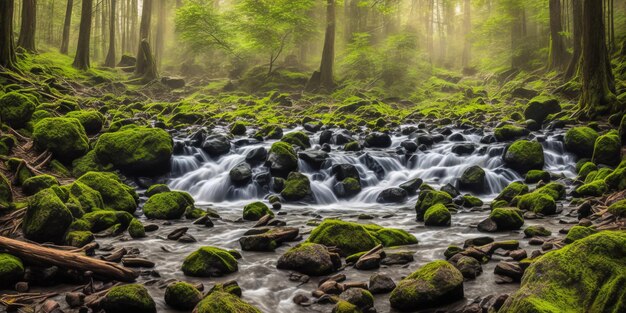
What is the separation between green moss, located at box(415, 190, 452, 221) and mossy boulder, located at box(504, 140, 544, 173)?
3.66 meters

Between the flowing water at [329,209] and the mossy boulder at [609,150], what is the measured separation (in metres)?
0.95

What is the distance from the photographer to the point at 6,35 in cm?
1450

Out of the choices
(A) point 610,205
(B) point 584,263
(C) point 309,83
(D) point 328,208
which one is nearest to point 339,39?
(C) point 309,83

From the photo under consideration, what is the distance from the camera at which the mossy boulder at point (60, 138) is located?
10.2 m

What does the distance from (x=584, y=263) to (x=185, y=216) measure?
22.2 ft

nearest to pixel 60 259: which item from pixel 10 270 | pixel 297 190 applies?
pixel 10 270

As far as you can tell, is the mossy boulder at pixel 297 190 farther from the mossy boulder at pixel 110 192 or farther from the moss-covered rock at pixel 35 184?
the moss-covered rock at pixel 35 184

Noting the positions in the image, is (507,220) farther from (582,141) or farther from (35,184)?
(35,184)

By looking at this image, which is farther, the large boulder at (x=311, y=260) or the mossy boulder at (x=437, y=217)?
the mossy boulder at (x=437, y=217)

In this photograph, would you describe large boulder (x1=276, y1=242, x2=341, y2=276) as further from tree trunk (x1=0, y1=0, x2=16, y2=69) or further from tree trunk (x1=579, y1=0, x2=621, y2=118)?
tree trunk (x1=0, y1=0, x2=16, y2=69)

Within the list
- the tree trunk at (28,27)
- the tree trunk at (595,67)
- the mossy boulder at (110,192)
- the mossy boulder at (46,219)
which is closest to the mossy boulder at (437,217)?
the mossy boulder at (110,192)

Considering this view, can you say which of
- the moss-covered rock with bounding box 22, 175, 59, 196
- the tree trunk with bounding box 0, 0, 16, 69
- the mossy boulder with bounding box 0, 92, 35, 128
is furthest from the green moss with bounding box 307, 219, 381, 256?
the tree trunk with bounding box 0, 0, 16, 69

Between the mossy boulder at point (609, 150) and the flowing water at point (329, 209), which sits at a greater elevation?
the mossy boulder at point (609, 150)

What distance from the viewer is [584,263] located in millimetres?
3783
